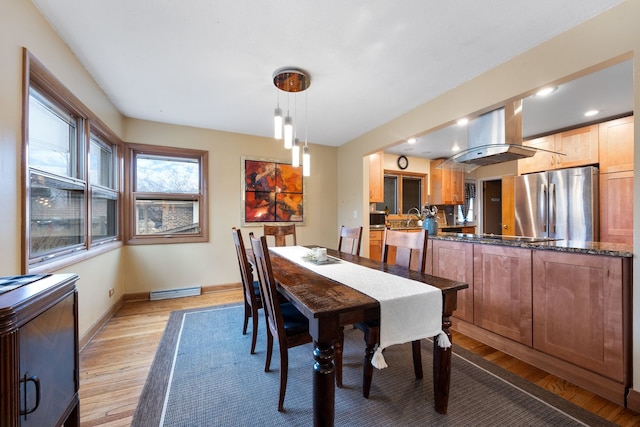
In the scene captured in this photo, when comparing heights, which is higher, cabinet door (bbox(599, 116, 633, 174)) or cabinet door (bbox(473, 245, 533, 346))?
cabinet door (bbox(599, 116, 633, 174))

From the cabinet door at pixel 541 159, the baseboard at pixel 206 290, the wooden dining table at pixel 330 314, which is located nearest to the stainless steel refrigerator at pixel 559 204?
the cabinet door at pixel 541 159

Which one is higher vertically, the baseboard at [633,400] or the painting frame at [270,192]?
the painting frame at [270,192]

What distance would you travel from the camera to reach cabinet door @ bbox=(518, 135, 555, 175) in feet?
11.8

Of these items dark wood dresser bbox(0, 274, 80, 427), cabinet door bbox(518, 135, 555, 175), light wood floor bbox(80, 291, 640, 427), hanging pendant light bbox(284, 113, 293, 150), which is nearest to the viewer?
dark wood dresser bbox(0, 274, 80, 427)

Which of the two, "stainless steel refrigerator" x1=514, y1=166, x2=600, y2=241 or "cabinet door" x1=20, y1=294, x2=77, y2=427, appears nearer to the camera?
"cabinet door" x1=20, y1=294, x2=77, y2=427

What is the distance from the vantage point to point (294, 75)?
225 cm

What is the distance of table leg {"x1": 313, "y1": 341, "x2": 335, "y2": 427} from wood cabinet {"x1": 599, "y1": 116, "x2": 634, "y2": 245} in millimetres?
3884

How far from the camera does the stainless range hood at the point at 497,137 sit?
2346 millimetres

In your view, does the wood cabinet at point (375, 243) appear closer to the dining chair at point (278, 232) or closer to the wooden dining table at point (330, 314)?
the dining chair at point (278, 232)

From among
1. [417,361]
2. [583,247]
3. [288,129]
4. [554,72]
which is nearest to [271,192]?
[288,129]

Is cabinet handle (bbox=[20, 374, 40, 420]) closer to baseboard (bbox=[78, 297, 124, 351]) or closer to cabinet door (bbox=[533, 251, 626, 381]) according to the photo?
baseboard (bbox=[78, 297, 124, 351])

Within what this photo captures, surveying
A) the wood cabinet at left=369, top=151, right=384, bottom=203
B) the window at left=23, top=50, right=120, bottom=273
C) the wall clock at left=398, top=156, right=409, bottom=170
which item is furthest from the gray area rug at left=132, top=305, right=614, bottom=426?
the wall clock at left=398, top=156, right=409, bottom=170

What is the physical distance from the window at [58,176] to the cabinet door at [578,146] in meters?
5.22

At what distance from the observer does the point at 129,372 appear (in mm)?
1871
